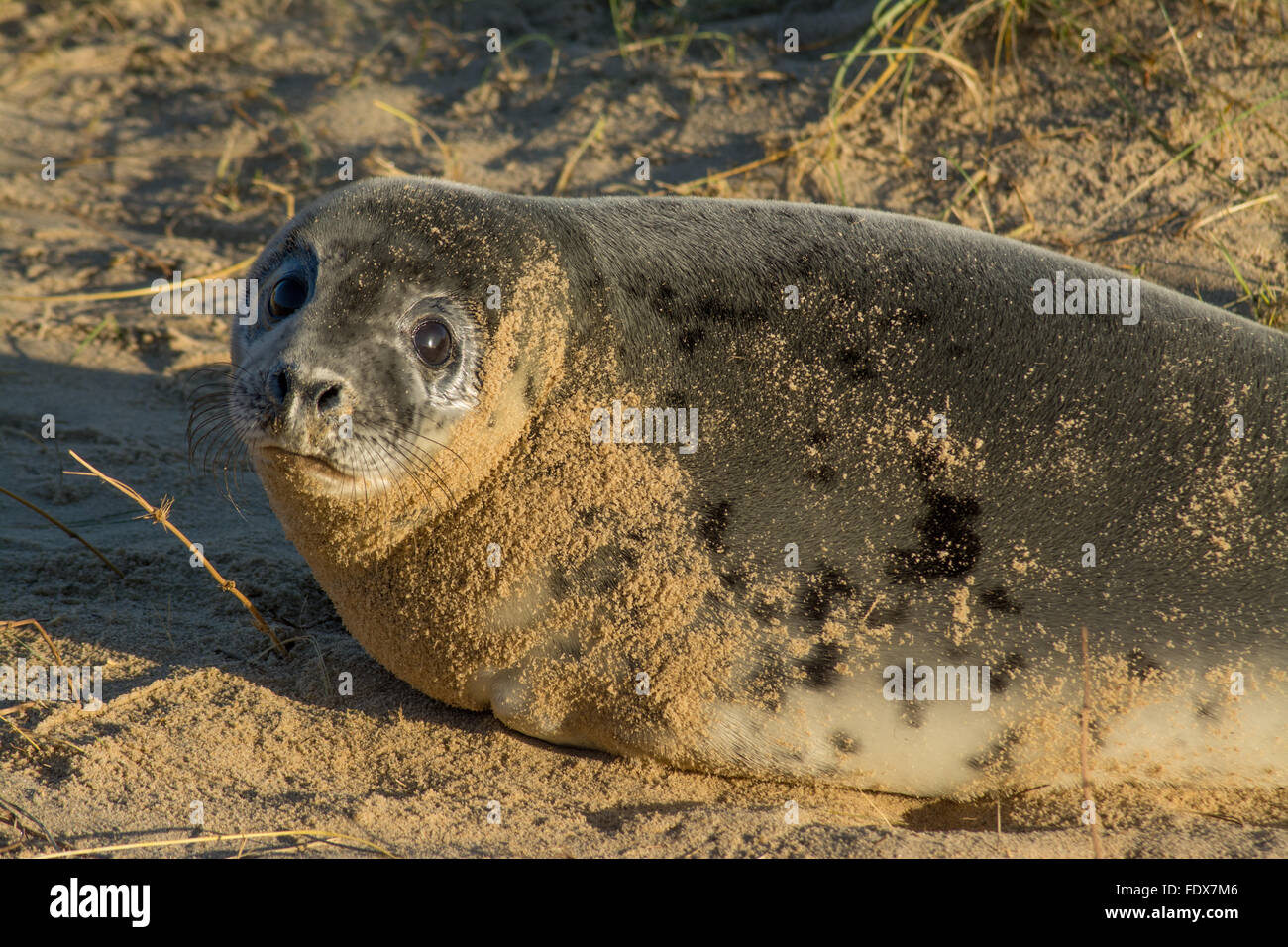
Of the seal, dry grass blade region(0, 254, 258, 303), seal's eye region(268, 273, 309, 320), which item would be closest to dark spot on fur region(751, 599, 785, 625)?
the seal

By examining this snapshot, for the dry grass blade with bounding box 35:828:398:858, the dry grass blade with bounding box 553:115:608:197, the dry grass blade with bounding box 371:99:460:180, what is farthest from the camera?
the dry grass blade with bounding box 371:99:460:180

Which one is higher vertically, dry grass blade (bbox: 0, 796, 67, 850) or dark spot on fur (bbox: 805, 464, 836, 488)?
dark spot on fur (bbox: 805, 464, 836, 488)

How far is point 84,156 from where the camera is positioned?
624cm

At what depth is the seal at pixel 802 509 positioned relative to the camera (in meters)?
2.67

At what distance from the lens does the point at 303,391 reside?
245 cm

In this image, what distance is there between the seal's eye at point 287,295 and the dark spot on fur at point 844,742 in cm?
155

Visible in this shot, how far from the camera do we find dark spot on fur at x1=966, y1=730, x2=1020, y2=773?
270 centimetres

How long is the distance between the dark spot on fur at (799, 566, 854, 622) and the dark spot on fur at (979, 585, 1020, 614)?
294 millimetres

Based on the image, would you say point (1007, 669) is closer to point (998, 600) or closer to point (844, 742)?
point (998, 600)

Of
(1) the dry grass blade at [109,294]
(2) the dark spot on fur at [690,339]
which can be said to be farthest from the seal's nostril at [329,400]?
(1) the dry grass blade at [109,294]

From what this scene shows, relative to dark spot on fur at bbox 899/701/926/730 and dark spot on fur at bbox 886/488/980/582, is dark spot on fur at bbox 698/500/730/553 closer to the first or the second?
dark spot on fur at bbox 886/488/980/582

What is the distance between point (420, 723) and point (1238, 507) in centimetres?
197

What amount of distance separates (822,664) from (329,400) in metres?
1.21

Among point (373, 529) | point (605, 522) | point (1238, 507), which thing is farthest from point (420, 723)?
point (1238, 507)
